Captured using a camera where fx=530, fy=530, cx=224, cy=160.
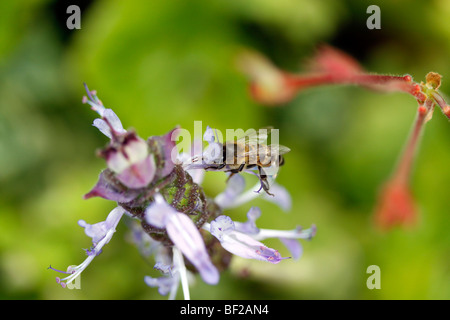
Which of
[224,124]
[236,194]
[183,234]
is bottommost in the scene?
[183,234]

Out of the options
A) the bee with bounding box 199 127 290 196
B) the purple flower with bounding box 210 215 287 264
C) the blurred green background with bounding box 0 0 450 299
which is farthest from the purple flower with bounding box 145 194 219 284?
the blurred green background with bounding box 0 0 450 299

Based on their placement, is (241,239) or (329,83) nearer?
(241,239)

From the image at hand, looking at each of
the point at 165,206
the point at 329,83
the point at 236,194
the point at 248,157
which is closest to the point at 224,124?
the point at 329,83

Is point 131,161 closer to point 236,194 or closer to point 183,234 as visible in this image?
point 183,234

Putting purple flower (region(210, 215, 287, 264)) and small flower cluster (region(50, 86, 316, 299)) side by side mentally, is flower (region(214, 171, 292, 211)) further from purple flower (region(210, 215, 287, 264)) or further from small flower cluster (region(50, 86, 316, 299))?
purple flower (region(210, 215, 287, 264))
